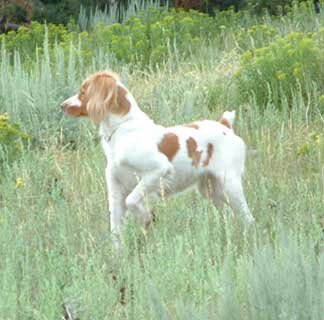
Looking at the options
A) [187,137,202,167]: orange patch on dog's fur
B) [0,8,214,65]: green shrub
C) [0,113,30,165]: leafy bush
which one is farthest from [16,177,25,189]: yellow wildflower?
[0,8,214,65]: green shrub

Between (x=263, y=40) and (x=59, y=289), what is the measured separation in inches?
279

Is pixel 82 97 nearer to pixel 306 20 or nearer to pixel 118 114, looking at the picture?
pixel 118 114

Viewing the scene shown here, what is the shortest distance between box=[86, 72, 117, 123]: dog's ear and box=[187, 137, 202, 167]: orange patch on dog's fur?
0.51 m

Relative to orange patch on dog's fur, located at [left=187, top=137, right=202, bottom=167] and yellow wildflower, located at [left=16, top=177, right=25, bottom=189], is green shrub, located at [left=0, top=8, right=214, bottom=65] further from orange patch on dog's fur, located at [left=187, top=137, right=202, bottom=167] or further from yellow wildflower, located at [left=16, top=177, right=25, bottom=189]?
orange patch on dog's fur, located at [left=187, top=137, right=202, bottom=167]

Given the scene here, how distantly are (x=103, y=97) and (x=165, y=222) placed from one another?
33.1 inches

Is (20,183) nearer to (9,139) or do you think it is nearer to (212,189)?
(9,139)

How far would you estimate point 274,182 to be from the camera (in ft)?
26.5

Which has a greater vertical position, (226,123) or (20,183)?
(226,123)

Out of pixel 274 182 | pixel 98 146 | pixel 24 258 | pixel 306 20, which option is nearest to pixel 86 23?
pixel 306 20

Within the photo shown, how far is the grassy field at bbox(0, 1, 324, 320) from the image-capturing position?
17.1ft

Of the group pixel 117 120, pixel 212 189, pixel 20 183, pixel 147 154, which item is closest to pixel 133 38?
pixel 20 183

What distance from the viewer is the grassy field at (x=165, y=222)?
17.1 feet

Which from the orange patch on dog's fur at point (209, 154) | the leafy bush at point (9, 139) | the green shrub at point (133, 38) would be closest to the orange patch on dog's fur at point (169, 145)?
the orange patch on dog's fur at point (209, 154)

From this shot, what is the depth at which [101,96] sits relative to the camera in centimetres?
718
